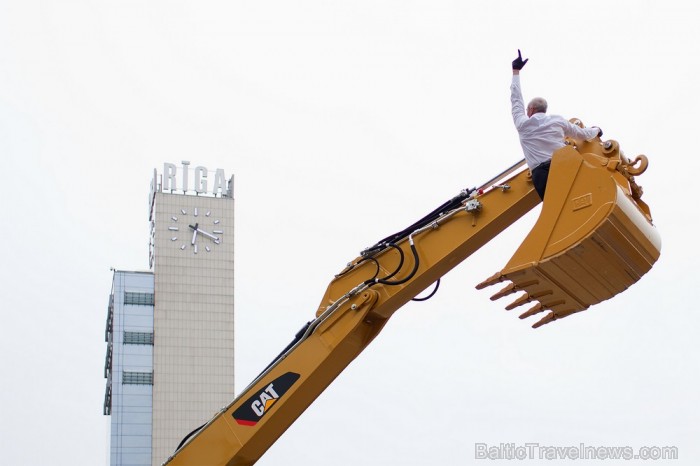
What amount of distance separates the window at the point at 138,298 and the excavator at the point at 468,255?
128ft

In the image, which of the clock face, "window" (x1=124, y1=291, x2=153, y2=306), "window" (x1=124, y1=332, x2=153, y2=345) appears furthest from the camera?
the clock face

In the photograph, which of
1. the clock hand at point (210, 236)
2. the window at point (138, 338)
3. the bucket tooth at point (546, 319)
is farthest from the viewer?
the clock hand at point (210, 236)

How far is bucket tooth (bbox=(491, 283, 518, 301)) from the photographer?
6.88 metres

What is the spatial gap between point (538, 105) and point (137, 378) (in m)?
40.3

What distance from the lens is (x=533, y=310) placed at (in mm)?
7227

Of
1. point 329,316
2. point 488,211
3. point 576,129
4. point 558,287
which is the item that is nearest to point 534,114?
point 576,129

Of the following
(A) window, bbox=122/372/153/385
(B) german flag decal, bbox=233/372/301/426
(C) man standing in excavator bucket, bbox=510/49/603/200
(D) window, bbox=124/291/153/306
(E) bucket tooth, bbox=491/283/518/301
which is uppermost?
(D) window, bbox=124/291/153/306

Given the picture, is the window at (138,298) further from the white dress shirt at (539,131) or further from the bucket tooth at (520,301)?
the white dress shirt at (539,131)

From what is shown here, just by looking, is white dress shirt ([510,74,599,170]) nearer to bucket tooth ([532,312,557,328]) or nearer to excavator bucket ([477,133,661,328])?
excavator bucket ([477,133,661,328])

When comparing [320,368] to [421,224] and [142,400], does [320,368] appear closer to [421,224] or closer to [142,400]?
[421,224]

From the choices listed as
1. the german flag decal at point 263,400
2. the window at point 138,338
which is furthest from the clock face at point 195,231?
the german flag decal at point 263,400

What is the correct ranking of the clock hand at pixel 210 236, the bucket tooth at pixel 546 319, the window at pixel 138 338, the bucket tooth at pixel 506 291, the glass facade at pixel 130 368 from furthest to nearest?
the clock hand at pixel 210 236 < the window at pixel 138 338 < the glass facade at pixel 130 368 < the bucket tooth at pixel 546 319 < the bucket tooth at pixel 506 291

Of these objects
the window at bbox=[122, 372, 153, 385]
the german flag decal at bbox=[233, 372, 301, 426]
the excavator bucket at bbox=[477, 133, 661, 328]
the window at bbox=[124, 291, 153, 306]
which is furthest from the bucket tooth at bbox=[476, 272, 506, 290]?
the window at bbox=[124, 291, 153, 306]

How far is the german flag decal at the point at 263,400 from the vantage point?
785 cm
